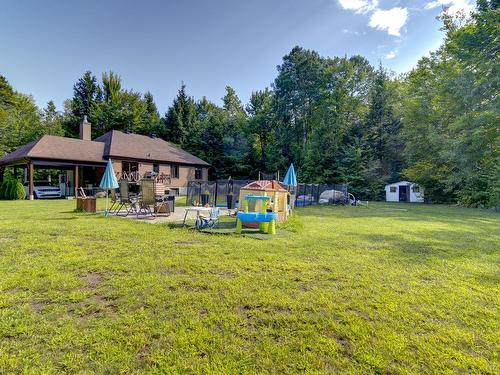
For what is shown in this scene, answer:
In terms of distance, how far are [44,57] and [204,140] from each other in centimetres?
1876

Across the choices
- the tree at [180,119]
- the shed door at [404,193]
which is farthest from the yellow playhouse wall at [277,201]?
the tree at [180,119]

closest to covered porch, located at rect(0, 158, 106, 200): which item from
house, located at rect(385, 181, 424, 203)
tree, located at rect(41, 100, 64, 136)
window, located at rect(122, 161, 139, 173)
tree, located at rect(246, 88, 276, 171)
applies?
window, located at rect(122, 161, 139, 173)

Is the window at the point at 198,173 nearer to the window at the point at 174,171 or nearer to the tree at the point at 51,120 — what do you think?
the window at the point at 174,171

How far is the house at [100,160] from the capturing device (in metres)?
19.6

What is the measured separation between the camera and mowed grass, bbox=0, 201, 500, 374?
209cm

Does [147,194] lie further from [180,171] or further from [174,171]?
[180,171]

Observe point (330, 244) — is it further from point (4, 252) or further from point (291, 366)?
point (4, 252)

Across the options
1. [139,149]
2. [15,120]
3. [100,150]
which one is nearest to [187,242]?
[100,150]

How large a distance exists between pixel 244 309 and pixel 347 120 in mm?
33213

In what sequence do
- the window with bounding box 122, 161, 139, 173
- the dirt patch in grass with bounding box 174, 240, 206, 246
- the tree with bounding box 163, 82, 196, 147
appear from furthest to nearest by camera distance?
the tree with bounding box 163, 82, 196, 147 → the window with bounding box 122, 161, 139, 173 → the dirt patch in grass with bounding box 174, 240, 206, 246

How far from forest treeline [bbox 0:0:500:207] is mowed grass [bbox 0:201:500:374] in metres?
16.8

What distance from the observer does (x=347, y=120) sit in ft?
106

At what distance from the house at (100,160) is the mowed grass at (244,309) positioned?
14052 millimetres

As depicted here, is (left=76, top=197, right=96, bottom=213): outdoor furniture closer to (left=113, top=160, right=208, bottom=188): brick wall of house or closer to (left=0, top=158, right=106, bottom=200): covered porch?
(left=0, top=158, right=106, bottom=200): covered porch
